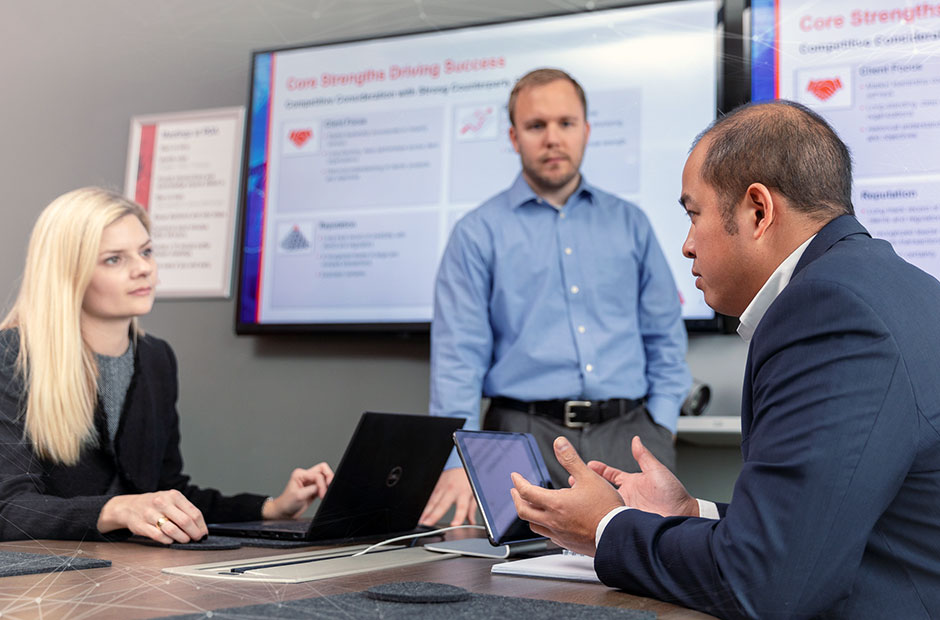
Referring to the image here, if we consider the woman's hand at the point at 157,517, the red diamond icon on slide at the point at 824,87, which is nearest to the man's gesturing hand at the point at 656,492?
the woman's hand at the point at 157,517

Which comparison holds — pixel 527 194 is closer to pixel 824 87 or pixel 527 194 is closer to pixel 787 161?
pixel 824 87

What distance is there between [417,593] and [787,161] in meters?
0.66

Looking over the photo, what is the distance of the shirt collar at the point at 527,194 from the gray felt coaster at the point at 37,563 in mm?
1531

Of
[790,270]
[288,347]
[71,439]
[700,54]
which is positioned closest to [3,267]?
[288,347]

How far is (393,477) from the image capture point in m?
1.55

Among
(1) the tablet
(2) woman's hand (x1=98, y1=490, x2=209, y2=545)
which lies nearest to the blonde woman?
(2) woman's hand (x1=98, y1=490, x2=209, y2=545)

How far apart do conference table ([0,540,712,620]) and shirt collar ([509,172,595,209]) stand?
1349 mm

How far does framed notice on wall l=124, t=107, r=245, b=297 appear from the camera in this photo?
3.39m

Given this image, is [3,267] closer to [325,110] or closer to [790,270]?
[325,110]

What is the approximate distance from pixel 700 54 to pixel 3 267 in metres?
2.69

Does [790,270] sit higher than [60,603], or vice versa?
[790,270]

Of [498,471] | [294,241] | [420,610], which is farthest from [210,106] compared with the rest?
[420,610]

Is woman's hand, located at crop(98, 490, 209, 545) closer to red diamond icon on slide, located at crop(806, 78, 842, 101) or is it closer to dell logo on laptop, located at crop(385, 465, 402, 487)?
dell logo on laptop, located at crop(385, 465, 402, 487)

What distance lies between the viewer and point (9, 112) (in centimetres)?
378
